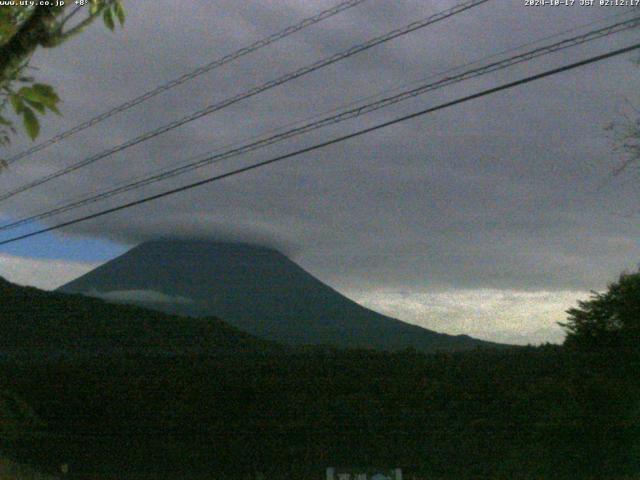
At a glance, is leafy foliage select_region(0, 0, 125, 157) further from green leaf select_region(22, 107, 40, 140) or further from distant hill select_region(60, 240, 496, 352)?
distant hill select_region(60, 240, 496, 352)

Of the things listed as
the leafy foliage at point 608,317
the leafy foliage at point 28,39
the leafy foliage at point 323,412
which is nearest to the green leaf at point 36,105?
the leafy foliage at point 28,39

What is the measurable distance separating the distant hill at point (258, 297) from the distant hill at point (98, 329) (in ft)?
4.01

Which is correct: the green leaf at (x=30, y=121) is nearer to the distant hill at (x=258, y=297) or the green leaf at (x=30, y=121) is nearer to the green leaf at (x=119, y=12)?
the green leaf at (x=119, y=12)

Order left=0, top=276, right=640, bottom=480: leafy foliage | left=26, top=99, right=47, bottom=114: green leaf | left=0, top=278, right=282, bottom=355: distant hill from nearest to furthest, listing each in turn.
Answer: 1. left=26, top=99, right=47, bottom=114: green leaf
2. left=0, top=276, right=640, bottom=480: leafy foliage
3. left=0, top=278, right=282, bottom=355: distant hill

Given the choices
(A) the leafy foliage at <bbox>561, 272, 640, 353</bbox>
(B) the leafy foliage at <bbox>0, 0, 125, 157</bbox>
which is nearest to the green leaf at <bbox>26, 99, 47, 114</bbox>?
(B) the leafy foliage at <bbox>0, 0, 125, 157</bbox>

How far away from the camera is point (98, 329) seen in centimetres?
1605

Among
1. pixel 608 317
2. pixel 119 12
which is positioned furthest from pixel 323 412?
pixel 119 12

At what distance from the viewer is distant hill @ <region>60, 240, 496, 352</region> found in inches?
625

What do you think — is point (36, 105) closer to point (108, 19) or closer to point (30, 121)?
point (30, 121)

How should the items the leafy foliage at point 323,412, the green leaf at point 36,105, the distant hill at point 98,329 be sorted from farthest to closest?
1. the distant hill at point 98,329
2. the leafy foliage at point 323,412
3. the green leaf at point 36,105

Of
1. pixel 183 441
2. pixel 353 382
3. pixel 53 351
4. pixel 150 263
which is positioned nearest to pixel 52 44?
pixel 353 382

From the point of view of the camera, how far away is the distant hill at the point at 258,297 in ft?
52.1

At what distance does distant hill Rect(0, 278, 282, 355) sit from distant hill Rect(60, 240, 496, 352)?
1.22 metres

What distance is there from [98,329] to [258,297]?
11.1ft
